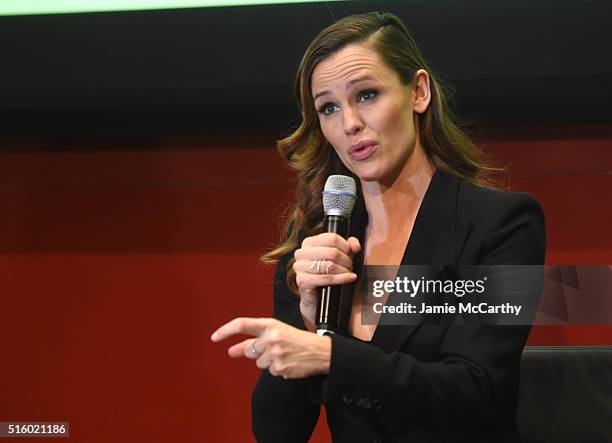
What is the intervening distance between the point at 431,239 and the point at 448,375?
0.25 meters

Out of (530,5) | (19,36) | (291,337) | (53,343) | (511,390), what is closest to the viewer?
(291,337)

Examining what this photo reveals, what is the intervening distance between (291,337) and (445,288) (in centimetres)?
30

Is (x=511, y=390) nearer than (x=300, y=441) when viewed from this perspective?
Yes

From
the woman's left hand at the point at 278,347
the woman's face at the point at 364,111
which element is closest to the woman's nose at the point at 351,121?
the woman's face at the point at 364,111

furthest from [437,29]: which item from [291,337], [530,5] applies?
[291,337]

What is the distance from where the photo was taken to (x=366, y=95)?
1.17m

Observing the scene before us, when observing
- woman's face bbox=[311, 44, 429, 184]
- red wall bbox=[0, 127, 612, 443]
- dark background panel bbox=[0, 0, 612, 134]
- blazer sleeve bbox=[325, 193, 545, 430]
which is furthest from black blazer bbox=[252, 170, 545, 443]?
red wall bbox=[0, 127, 612, 443]

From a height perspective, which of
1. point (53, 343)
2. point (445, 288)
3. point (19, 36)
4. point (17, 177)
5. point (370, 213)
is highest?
point (19, 36)

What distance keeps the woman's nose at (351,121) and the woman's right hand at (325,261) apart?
0.73 ft

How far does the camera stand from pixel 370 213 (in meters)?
1.28

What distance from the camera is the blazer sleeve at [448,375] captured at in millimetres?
936

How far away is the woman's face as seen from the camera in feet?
3.79

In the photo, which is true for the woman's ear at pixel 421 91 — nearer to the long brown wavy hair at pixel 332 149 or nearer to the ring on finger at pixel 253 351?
the long brown wavy hair at pixel 332 149

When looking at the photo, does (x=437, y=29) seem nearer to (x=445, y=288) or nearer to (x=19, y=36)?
(x=445, y=288)
